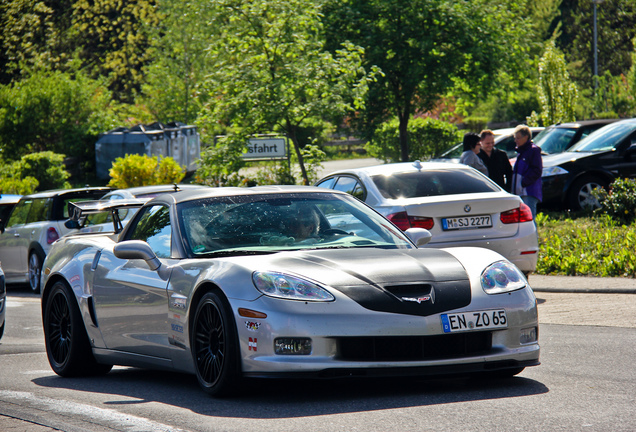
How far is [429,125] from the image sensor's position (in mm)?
33156

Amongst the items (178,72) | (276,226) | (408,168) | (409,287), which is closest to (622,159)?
(408,168)

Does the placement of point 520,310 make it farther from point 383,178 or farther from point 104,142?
point 104,142

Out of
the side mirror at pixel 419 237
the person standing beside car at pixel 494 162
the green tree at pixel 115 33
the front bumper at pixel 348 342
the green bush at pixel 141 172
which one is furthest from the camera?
A: the green tree at pixel 115 33

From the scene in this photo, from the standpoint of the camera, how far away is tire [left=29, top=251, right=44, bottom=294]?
1677 cm

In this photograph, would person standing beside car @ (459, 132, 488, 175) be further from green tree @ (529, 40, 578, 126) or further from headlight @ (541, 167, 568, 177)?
green tree @ (529, 40, 578, 126)

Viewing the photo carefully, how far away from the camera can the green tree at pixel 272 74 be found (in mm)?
21906

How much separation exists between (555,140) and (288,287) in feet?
50.1

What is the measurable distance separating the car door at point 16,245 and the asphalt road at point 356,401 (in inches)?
377

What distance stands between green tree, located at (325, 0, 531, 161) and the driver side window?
803 inches

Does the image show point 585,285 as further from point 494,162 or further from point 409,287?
point 409,287

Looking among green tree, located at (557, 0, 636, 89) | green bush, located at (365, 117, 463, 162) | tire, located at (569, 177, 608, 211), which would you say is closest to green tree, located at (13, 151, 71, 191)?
green bush, located at (365, 117, 463, 162)

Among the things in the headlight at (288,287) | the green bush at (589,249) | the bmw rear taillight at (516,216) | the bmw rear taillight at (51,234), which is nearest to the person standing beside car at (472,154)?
the green bush at (589,249)

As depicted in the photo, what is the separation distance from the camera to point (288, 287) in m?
5.56

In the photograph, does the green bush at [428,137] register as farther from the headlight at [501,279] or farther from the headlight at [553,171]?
the headlight at [501,279]
